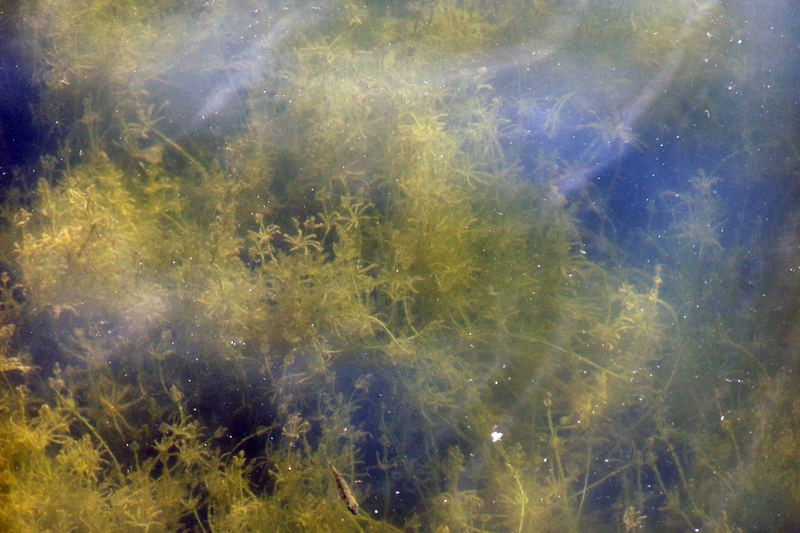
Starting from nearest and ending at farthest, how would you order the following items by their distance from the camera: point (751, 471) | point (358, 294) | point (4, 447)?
point (4, 447)
point (358, 294)
point (751, 471)

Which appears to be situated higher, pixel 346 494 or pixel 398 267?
pixel 398 267

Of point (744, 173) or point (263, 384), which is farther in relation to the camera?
point (744, 173)

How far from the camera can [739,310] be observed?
3482 mm

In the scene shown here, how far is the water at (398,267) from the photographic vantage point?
3.08m

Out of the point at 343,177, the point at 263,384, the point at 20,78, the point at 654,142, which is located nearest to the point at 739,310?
the point at 654,142

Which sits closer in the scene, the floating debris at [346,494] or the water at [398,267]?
the floating debris at [346,494]

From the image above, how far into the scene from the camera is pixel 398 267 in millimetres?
3186

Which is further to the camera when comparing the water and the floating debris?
the water

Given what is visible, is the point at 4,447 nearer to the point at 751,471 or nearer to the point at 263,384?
the point at 263,384

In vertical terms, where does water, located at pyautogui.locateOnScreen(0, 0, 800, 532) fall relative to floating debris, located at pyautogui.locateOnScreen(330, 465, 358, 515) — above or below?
above

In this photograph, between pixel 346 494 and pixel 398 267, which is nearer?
pixel 346 494

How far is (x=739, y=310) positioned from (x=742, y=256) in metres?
0.35

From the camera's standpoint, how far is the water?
308cm

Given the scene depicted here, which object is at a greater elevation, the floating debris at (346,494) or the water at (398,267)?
the water at (398,267)
